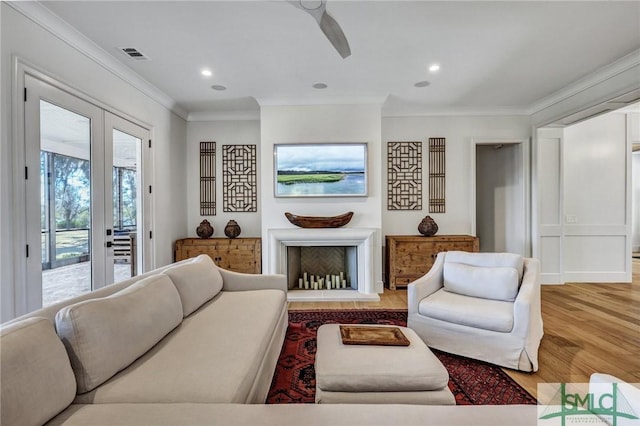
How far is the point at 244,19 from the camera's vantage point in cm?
238

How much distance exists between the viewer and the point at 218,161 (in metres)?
4.86

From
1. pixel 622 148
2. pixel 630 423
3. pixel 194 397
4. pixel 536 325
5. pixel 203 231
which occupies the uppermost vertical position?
pixel 622 148

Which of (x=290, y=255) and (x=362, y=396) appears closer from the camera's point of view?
(x=362, y=396)

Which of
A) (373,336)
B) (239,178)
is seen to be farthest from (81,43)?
(373,336)

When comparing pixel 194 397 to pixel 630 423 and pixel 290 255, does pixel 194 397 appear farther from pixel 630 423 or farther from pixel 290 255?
pixel 290 255

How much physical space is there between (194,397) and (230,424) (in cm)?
26

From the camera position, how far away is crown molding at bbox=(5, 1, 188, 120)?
216cm

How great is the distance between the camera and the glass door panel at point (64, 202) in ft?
7.69

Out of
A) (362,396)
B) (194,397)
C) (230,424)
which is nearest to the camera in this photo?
(230,424)

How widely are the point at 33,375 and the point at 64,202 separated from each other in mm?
2047

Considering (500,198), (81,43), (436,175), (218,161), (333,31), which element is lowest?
(500,198)

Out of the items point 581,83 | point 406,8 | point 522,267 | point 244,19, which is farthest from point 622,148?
point 244,19

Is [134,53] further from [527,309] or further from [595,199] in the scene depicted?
[595,199]

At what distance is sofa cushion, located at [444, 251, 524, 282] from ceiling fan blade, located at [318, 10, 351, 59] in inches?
81.7
